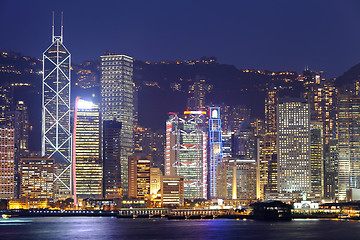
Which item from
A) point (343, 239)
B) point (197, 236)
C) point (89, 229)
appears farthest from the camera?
point (89, 229)

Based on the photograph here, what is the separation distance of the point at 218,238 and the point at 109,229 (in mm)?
31535

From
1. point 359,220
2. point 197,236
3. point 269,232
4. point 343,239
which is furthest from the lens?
point 359,220

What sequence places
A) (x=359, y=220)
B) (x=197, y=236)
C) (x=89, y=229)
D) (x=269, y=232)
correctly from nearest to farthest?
1. (x=197, y=236)
2. (x=269, y=232)
3. (x=89, y=229)
4. (x=359, y=220)

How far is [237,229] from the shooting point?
522ft

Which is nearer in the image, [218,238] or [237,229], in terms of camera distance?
[218,238]

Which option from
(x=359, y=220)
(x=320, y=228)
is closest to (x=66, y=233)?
(x=320, y=228)

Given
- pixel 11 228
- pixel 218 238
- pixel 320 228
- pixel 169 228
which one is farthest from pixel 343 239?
pixel 11 228

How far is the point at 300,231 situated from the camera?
151625 millimetres

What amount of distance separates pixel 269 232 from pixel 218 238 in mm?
16962

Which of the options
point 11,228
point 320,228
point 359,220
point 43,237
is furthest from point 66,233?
point 359,220

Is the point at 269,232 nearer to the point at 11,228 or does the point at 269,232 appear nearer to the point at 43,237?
the point at 43,237

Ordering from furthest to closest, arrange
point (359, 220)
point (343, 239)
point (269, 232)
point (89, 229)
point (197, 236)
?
point (359, 220), point (89, 229), point (269, 232), point (197, 236), point (343, 239)

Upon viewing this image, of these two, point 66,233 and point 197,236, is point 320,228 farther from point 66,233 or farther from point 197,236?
point 66,233

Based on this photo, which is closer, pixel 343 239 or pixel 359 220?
pixel 343 239
